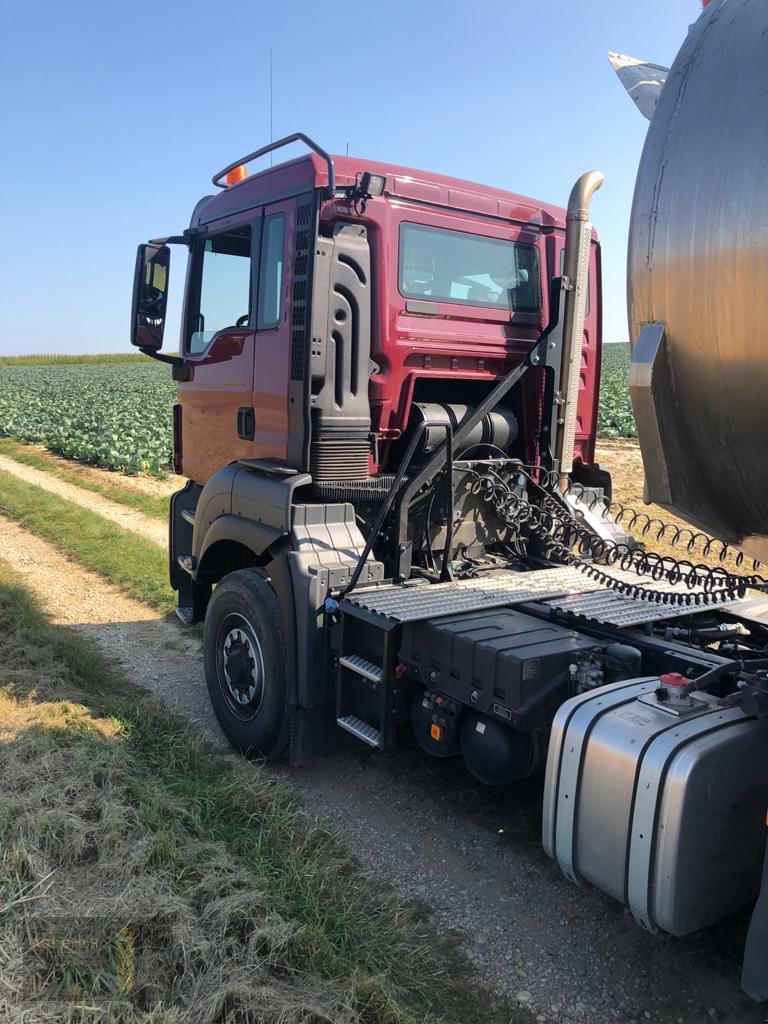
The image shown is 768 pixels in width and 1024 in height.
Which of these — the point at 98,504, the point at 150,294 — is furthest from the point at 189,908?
the point at 98,504

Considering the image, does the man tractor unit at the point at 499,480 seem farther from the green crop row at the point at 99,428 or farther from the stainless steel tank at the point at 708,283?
the green crop row at the point at 99,428

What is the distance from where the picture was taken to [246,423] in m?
4.84

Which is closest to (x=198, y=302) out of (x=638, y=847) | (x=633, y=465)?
(x=638, y=847)

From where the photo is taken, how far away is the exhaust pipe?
181 inches

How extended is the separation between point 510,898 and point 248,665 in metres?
1.89

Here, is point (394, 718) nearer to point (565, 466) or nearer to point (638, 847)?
point (638, 847)

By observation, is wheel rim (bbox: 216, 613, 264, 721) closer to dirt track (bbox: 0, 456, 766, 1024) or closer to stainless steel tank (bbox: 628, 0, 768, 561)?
dirt track (bbox: 0, 456, 766, 1024)

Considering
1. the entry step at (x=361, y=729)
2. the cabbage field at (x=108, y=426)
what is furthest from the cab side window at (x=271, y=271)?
the cabbage field at (x=108, y=426)

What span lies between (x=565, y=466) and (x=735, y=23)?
3.10 meters

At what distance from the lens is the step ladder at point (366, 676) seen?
146 inches

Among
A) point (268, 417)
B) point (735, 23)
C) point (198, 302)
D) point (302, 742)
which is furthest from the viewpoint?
point (198, 302)

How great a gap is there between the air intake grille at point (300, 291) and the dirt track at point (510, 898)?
2.20 meters

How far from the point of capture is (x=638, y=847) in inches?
98.5

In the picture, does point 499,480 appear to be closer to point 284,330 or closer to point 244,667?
point 284,330
